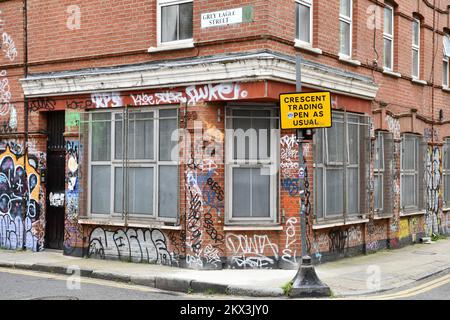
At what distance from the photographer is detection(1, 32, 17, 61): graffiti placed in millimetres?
15945

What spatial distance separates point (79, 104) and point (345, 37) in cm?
636

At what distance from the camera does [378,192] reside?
1647 centimetres

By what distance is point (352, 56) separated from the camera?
1534 cm

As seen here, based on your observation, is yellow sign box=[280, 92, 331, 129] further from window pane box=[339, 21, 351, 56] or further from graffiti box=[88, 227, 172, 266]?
window pane box=[339, 21, 351, 56]

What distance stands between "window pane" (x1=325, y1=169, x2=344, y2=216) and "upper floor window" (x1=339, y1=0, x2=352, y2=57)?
2.90 m

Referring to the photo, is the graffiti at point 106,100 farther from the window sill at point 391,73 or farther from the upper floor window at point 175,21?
the window sill at point 391,73

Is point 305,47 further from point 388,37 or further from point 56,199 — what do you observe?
point 56,199

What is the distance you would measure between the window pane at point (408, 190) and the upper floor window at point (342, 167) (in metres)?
2.91

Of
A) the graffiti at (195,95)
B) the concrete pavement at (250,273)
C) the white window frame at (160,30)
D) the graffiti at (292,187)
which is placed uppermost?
the white window frame at (160,30)

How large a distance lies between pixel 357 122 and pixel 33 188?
7875mm

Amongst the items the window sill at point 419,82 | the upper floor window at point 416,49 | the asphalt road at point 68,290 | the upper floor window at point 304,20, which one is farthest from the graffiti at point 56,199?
the upper floor window at point 416,49

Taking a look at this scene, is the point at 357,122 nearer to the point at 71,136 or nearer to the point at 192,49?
the point at 192,49

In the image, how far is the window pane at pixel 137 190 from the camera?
13.7 meters

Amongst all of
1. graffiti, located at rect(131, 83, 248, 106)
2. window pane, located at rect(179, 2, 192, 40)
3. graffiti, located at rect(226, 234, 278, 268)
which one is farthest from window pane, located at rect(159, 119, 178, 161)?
graffiti, located at rect(226, 234, 278, 268)
